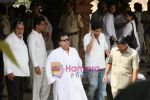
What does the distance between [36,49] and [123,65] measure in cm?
153

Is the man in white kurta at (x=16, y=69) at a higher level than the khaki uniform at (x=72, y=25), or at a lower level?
lower

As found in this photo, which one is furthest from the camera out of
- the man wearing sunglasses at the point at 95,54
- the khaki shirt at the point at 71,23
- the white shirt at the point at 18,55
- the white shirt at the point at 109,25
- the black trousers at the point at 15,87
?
the khaki shirt at the point at 71,23

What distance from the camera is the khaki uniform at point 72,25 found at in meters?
12.1

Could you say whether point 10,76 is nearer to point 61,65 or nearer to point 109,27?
point 61,65

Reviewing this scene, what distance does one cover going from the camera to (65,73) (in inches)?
339

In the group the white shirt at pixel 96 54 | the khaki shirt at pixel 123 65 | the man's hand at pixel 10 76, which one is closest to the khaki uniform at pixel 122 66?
the khaki shirt at pixel 123 65

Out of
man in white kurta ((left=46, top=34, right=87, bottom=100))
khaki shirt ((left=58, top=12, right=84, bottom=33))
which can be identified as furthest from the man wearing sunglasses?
khaki shirt ((left=58, top=12, right=84, bottom=33))

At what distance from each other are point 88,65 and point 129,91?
8369 mm

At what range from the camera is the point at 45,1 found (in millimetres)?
14648

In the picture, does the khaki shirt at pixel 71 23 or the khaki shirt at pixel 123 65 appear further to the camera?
the khaki shirt at pixel 71 23

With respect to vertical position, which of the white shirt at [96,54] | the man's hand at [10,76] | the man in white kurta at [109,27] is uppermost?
the man in white kurta at [109,27]

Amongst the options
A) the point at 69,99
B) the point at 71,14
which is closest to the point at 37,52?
the point at 69,99

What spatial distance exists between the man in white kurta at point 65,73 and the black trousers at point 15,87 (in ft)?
1.58

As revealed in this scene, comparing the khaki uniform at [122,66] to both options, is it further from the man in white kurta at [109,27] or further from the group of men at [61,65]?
the man in white kurta at [109,27]
